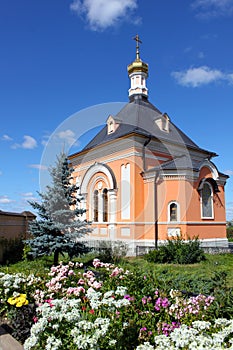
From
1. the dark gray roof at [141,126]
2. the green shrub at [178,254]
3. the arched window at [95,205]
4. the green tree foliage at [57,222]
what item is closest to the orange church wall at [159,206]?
the dark gray roof at [141,126]

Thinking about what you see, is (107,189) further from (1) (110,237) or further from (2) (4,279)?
(2) (4,279)

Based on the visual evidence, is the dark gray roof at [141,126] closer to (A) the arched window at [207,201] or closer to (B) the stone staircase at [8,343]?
(A) the arched window at [207,201]

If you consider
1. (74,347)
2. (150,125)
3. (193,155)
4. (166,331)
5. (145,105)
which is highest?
(145,105)

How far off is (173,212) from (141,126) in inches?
211

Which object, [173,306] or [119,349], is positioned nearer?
[119,349]

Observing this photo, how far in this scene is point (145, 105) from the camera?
19.8m

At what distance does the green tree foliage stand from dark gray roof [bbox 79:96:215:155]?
5.93m

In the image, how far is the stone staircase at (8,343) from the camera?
324cm

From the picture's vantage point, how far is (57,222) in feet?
31.9

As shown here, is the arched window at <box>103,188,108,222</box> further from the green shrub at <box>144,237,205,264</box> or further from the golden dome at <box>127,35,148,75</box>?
the golden dome at <box>127,35,148,75</box>

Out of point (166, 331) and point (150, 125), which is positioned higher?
point (150, 125)

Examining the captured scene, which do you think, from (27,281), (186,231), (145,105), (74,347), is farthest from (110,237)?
(74,347)

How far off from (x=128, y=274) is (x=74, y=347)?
2643mm

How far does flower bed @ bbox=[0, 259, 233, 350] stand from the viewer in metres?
2.38
